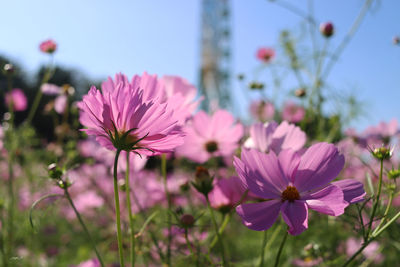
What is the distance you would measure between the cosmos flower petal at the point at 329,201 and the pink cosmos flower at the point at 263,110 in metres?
0.73

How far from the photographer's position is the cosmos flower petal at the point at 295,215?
29 centimetres

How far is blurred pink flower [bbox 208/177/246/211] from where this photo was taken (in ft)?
1.43

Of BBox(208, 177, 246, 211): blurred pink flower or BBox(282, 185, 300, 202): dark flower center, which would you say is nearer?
BBox(282, 185, 300, 202): dark flower center

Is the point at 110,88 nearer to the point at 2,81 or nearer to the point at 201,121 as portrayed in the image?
the point at 201,121

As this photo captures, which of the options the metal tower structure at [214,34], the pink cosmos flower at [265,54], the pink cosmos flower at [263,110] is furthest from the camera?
the metal tower structure at [214,34]

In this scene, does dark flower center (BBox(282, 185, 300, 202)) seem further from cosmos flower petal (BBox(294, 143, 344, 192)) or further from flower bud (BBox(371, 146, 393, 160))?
flower bud (BBox(371, 146, 393, 160))

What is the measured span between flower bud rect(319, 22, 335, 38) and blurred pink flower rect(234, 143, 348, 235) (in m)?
0.63

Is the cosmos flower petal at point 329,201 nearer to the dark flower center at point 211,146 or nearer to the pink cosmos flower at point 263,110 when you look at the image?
the dark flower center at point 211,146

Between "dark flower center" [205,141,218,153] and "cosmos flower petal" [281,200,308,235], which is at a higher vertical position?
"cosmos flower petal" [281,200,308,235]

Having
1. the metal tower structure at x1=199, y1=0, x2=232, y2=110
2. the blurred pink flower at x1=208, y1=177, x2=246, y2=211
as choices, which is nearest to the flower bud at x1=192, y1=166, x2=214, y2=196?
the blurred pink flower at x1=208, y1=177, x2=246, y2=211

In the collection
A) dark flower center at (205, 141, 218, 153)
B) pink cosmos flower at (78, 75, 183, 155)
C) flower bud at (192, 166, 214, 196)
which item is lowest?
dark flower center at (205, 141, 218, 153)

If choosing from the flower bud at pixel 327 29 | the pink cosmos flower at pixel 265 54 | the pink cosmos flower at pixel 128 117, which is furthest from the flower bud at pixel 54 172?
the pink cosmos flower at pixel 265 54

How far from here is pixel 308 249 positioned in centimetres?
50

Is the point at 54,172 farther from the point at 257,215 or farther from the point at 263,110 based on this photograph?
the point at 263,110
